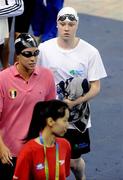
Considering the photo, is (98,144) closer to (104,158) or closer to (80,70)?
(104,158)

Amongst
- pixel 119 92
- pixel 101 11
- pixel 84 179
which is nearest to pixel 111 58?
pixel 119 92

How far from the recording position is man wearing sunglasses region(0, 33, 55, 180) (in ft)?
17.8

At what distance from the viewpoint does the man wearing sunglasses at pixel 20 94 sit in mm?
5434

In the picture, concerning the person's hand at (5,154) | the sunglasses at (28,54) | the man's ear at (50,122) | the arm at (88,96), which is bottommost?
the person's hand at (5,154)

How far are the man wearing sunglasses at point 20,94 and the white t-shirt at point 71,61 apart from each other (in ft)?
1.16

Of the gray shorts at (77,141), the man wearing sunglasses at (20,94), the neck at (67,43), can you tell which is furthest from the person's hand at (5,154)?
the neck at (67,43)

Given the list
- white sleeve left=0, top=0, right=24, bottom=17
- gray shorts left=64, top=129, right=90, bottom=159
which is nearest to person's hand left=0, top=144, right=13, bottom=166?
gray shorts left=64, top=129, right=90, bottom=159

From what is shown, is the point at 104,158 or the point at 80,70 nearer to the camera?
the point at 80,70

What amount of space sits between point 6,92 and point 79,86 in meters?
0.79

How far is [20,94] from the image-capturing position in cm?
543

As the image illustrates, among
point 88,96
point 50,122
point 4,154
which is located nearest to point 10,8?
point 88,96

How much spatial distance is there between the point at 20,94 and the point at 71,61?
73cm

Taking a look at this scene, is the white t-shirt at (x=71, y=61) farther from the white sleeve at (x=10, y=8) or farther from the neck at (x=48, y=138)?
the white sleeve at (x=10, y=8)

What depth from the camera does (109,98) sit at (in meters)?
8.70
